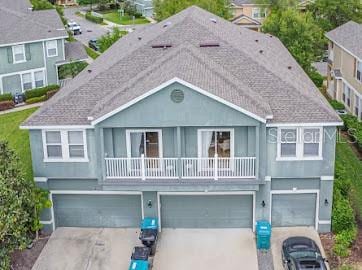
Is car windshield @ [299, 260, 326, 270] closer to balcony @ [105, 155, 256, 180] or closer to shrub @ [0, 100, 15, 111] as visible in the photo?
balcony @ [105, 155, 256, 180]

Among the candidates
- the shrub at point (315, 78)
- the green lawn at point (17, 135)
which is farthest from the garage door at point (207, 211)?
the shrub at point (315, 78)

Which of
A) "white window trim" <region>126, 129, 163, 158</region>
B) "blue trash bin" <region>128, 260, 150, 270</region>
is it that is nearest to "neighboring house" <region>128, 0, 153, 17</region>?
"white window trim" <region>126, 129, 163, 158</region>

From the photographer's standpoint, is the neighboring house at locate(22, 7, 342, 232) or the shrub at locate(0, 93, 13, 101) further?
the shrub at locate(0, 93, 13, 101)

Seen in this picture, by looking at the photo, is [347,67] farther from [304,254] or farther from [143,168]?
[143,168]

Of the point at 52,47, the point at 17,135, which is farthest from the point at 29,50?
the point at 17,135

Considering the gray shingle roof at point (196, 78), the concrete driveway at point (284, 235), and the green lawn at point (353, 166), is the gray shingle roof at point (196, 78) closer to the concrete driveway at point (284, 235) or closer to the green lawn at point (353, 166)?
the concrete driveway at point (284, 235)

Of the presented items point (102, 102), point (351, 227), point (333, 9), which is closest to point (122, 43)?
point (102, 102)
